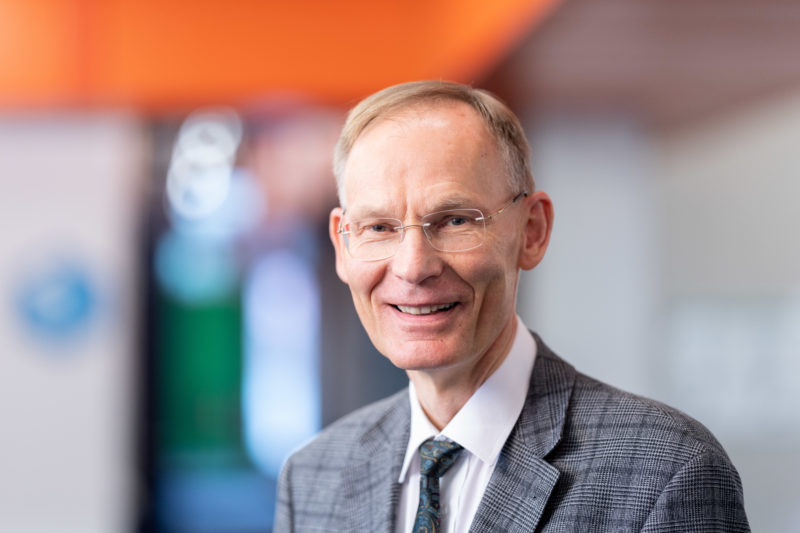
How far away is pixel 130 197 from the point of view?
5.55m

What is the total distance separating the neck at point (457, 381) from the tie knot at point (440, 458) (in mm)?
57

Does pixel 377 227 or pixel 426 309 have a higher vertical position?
pixel 377 227

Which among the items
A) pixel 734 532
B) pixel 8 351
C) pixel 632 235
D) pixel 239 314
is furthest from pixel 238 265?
pixel 734 532

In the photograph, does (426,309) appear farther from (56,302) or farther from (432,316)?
(56,302)

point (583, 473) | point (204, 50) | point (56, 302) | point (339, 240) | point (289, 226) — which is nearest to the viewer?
point (583, 473)

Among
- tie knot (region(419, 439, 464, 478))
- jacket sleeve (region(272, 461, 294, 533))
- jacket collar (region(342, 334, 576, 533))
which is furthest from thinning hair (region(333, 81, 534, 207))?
jacket sleeve (region(272, 461, 294, 533))

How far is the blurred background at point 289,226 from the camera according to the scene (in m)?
3.25

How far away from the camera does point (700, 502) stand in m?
1.31

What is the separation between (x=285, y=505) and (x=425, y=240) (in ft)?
2.16

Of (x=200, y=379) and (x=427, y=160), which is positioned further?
(x=200, y=379)

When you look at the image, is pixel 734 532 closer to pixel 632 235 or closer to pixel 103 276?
pixel 632 235

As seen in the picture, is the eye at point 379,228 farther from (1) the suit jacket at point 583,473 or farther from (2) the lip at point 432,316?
(1) the suit jacket at point 583,473

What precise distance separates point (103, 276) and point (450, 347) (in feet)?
14.6

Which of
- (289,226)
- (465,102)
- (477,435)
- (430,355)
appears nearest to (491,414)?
(477,435)
